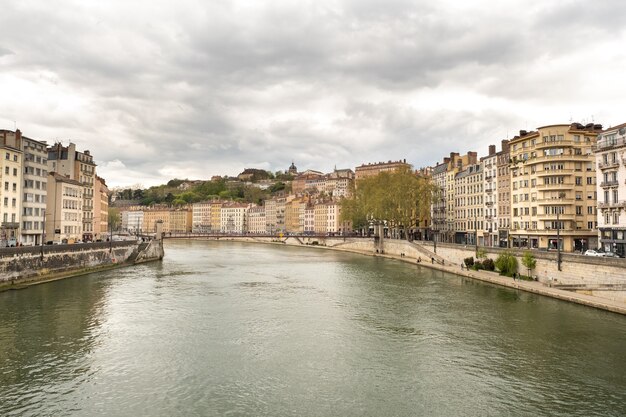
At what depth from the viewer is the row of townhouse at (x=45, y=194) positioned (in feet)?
181

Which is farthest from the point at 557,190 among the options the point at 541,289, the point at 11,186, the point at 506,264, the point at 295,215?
the point at 295,215

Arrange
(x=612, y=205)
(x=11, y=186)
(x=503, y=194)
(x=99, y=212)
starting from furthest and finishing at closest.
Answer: (x=99, y=212) → (x=503, y=194) → (x=11, y=186) → (x=612, y=205)

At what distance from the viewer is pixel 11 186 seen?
5538cm

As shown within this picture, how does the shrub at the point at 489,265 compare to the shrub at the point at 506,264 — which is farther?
the shrub at the point at 489,265

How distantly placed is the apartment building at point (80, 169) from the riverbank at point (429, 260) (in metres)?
49.9

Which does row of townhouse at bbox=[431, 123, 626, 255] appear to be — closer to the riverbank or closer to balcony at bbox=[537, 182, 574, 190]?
balcony at bbox=[537, 182, 574, 190]

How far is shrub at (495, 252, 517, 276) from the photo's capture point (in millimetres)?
46150

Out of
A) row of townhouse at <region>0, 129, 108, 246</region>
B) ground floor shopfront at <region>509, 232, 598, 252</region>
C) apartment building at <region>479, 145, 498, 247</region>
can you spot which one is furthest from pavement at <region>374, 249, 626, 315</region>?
row of townhouse at <region>0, 129, 108, 246</region>

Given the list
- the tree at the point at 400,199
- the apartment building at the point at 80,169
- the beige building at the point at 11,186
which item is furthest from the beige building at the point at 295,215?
the beige building at the point at 11,186

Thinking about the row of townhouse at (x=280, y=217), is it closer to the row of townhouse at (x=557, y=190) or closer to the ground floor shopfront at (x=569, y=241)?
the row of townhouse at (x=557, y=190)

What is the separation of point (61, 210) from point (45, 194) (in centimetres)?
469

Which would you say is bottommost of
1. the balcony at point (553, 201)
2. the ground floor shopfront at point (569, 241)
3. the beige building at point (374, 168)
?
the ground floor shopfront at point (569, 241)

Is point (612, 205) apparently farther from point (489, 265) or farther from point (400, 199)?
point (400, 199)

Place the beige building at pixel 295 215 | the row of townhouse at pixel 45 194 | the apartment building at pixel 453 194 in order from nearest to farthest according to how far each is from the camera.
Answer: the row of townhouse at pixel 45 194 → the apartment building at pixel 453 194 → the beige building at pixel 295 215
